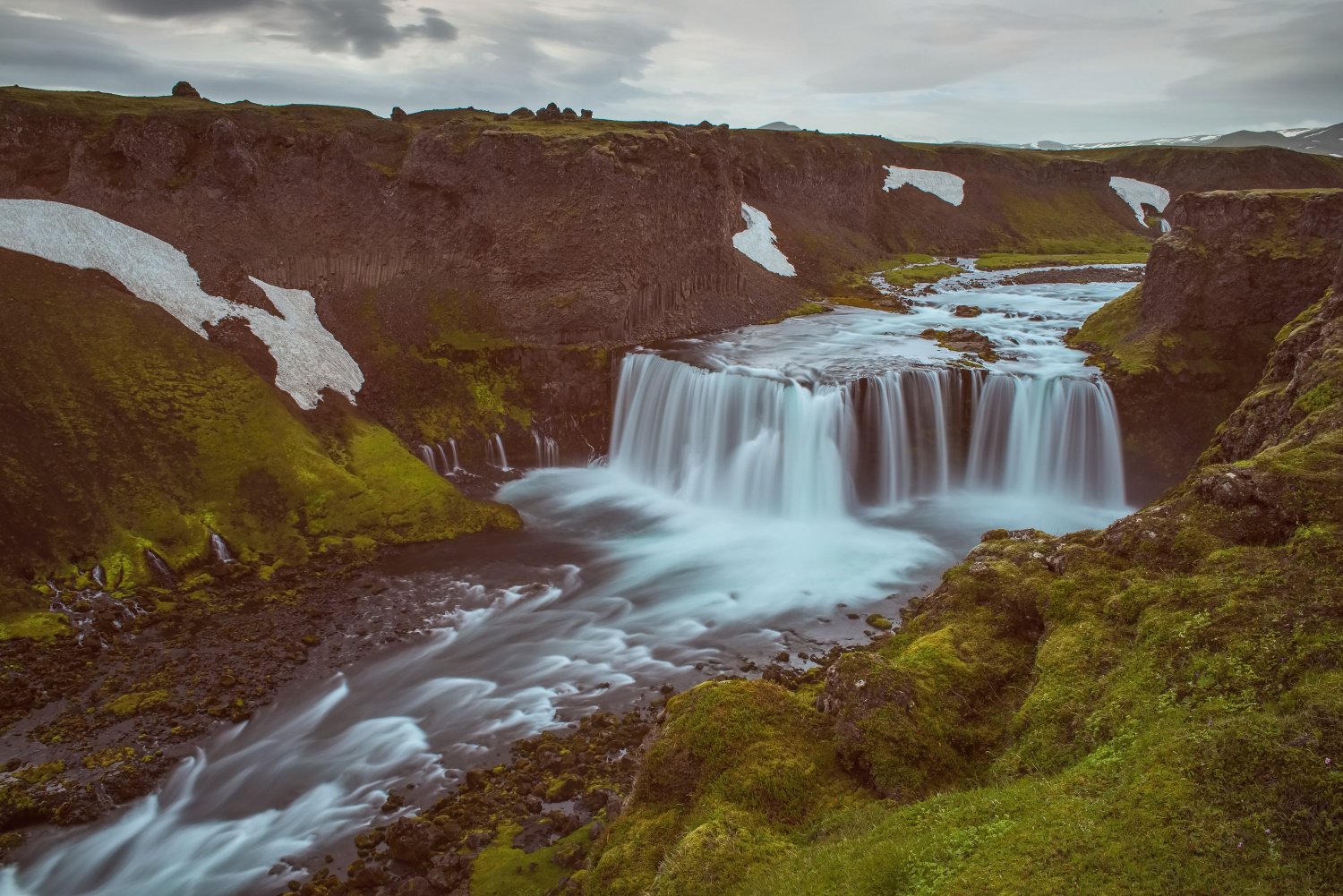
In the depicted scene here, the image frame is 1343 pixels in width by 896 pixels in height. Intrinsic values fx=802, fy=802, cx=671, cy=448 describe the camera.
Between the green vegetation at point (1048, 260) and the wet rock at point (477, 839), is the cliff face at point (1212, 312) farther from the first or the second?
the green vegetation at point (1048, 260)

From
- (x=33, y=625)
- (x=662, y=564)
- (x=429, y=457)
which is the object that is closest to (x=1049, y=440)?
(x=662, y=564)

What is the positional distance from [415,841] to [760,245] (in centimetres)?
5353

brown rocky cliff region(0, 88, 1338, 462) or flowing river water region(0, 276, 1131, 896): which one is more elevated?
brown rocky cliff region(0, 88, 1338, 462)

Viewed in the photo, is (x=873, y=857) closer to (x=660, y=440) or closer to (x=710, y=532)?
(x=710, y=532)

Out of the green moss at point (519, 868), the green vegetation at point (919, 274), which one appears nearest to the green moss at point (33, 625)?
the green moss at point (519, 868)

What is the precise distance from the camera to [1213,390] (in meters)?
31.3

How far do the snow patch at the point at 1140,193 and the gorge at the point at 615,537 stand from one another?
49982 mm

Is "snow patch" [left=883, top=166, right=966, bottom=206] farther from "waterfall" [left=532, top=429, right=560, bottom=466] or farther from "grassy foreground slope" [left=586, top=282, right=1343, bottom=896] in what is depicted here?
"grassy foreground slope" [left=586, top=282, right=1343, bottom=896]

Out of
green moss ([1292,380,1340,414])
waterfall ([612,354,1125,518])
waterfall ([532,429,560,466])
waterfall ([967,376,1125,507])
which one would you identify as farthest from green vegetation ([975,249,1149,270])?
green moss ([1292,380,1340,414])

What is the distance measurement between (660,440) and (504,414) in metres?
7.02

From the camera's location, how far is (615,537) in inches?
1099

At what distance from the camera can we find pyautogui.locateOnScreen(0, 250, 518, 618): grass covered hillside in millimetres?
22562

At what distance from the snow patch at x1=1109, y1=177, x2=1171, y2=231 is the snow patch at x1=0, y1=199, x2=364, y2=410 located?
9312cm

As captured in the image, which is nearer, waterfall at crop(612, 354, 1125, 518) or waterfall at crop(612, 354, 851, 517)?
waterfall at crop(612, 354, 1125, 518)
